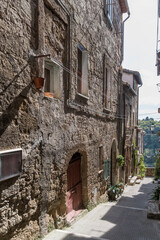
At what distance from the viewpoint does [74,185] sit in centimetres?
→ 612

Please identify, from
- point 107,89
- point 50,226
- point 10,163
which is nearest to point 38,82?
point 10,163

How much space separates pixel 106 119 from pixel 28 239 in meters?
5.65

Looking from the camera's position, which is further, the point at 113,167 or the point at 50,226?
the point at 113,167

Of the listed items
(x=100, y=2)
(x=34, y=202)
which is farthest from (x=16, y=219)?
(x=100, y=2)

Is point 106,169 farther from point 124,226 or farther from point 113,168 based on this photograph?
point 124,226

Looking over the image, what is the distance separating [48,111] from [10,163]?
1.40m

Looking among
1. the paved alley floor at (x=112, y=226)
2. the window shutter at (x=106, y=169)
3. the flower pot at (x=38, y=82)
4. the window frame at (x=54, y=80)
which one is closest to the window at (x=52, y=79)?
the window frame at (x=54, y=80)

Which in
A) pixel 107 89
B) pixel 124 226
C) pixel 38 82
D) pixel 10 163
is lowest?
pixel 124 226

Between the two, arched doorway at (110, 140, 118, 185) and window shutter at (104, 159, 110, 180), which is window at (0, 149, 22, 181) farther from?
arched doorway at (110, 140, 118, 185)

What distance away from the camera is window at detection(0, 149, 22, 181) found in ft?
10.1

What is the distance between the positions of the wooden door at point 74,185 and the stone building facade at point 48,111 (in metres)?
0.03

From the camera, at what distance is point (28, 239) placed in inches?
146

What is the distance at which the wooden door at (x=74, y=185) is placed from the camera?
227 inches

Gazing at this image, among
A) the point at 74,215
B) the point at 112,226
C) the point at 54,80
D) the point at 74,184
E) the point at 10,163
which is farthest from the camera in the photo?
the point at 74,184
